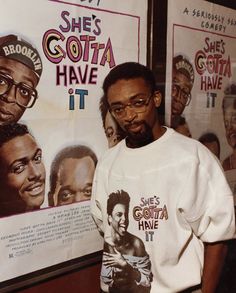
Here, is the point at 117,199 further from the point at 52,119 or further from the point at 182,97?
the point at 182,97

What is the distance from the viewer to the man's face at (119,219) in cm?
137

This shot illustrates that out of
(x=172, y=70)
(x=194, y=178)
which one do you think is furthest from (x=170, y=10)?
(x=194, y=178)

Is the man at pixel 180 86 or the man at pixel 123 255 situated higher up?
the man at pixel 180 86

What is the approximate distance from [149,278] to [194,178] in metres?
0.32

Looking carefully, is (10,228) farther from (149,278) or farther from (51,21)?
(51,21)

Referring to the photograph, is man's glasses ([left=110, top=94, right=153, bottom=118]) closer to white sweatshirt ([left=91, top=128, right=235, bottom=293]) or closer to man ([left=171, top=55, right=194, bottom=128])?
white sweatshirt ([left=91, top=128, right=235, bottom=293])

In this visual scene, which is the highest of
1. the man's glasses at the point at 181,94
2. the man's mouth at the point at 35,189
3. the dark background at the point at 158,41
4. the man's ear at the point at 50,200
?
the dark background at the point at 158,41

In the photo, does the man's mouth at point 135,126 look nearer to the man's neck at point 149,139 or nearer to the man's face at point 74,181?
the man's neck at point 149,139

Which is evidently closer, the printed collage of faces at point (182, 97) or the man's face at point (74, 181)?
the man's face at point (74, 181)

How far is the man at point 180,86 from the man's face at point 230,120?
0.30 meters

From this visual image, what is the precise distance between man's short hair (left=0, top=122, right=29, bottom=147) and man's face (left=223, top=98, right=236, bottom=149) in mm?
1121

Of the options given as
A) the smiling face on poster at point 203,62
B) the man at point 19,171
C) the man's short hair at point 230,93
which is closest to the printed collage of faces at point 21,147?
the man at point 19,171

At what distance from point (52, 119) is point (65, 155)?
0.13 metres

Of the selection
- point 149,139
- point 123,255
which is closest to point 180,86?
point 149,139
